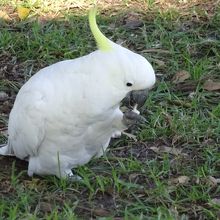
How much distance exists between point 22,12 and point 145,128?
159 cm

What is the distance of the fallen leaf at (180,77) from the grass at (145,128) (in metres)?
0.03

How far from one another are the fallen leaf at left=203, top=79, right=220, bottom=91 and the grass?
1.4 inches

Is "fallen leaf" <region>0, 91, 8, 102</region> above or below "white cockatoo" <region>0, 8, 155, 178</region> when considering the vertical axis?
below

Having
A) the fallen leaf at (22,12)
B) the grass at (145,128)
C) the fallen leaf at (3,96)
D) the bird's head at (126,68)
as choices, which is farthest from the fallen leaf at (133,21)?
the bird's head at (126,68)

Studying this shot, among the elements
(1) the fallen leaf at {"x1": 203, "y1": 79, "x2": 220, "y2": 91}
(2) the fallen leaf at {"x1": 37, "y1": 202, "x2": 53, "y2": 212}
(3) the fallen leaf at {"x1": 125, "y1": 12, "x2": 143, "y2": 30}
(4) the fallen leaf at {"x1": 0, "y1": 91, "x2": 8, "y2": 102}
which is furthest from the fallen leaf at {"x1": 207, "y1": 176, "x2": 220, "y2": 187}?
(3) the fallen leaf at {"x1": 125, "y1": 12, "x2": 143, "y2": 30}

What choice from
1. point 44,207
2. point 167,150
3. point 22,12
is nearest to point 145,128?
point 167,150

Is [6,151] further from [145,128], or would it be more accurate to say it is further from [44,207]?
[145,128]

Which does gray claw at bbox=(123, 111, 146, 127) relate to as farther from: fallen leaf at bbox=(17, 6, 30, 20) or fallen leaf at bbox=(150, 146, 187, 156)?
fallen leaf at bbox=(17, 6, 30, 20)

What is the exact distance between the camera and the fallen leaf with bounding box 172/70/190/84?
3.82m

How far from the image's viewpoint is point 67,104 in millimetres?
2688

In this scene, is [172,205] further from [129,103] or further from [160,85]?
[160,85]

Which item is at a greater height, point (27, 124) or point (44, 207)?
point (27, 124)

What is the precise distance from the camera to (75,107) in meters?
2.68

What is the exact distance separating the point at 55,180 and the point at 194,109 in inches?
37.4
